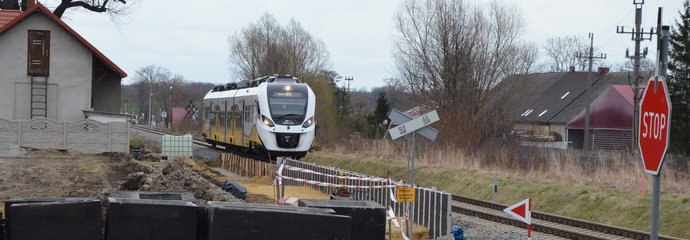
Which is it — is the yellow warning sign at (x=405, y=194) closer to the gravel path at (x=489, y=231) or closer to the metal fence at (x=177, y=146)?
the gravel path at (x=489, y=231)

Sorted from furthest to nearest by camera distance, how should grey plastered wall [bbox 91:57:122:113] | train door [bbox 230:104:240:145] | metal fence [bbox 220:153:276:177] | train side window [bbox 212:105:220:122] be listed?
1. train side window [bbox 212:105:220:122]
2. grey plastered wall [bbox 91:57:122:113]
3. train door [bbox 230:104:240:145]
4. metal fence [bbox 220:153:276:177]

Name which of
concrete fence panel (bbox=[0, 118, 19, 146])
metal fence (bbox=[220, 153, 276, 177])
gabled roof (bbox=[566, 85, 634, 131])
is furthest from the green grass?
gabled roof (bbox=[566, 85, 634, 131])

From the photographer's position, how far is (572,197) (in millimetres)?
21203

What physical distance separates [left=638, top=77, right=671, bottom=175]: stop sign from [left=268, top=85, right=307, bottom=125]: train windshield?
24821 mm

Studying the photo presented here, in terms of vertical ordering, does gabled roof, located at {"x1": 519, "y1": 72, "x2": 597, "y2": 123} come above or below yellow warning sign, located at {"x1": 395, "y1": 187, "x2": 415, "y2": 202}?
above

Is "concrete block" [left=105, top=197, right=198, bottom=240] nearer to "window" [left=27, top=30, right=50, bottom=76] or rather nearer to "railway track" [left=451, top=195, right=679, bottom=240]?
"railway track" [left=451, top=195, right=679, bottom=240]

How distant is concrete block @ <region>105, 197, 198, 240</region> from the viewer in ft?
26.3

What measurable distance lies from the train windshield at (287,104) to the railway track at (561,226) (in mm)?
10147

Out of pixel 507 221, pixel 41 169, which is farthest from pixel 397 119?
pixel 41 169

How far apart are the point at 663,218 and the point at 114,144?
21.0 m

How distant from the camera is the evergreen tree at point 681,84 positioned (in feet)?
153

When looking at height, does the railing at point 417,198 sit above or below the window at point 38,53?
below

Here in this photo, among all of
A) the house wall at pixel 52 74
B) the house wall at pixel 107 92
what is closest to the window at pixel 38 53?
the house wall at pixel 52 74

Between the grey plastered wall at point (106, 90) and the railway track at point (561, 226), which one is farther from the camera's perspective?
the grey plastered wall at point (106, 90)
